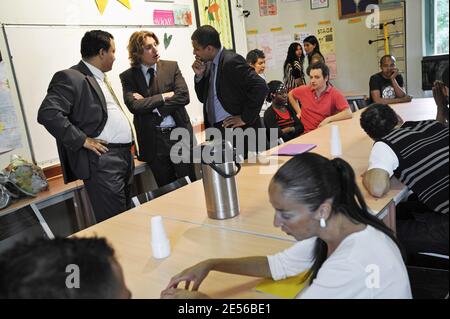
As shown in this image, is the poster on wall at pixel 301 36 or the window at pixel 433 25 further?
the poster on wall at pixel 301 36

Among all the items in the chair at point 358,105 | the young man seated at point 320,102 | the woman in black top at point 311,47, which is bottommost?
the chair at point 358,105

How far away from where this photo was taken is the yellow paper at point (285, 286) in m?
1.14

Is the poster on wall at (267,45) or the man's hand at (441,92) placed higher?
the poster on wall at (267,45)

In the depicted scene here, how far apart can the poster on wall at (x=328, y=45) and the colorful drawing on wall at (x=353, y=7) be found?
252mm

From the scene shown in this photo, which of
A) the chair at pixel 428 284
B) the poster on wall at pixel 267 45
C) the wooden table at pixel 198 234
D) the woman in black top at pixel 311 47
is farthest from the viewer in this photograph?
the poster on wall at pixel 267 45

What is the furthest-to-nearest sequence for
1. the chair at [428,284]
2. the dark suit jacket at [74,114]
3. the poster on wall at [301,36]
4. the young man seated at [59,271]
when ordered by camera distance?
the poster on wall at [301,36] → the dark suit jacket at [74,114] → the chair at [428,284] → the young man seated at [59,271]

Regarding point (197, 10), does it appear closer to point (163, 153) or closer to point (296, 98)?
point (296, 98)

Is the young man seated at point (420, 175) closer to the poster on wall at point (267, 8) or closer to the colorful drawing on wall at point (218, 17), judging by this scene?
the colorful drawing on wall at point (218, 17)

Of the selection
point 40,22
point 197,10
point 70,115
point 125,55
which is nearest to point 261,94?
point 70,115

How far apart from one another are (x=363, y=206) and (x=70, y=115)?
201 centimetres

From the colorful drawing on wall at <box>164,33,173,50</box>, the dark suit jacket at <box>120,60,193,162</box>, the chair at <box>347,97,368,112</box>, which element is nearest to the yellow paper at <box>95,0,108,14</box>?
the colorful drawing on wall at <box>164,33,173,50</box>

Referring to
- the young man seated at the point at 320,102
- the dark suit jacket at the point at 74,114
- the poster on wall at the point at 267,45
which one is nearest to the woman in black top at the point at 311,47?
the poster on wall at the point at 267,45

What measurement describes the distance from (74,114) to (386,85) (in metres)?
3.27

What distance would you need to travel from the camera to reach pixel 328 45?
589 centimetres
